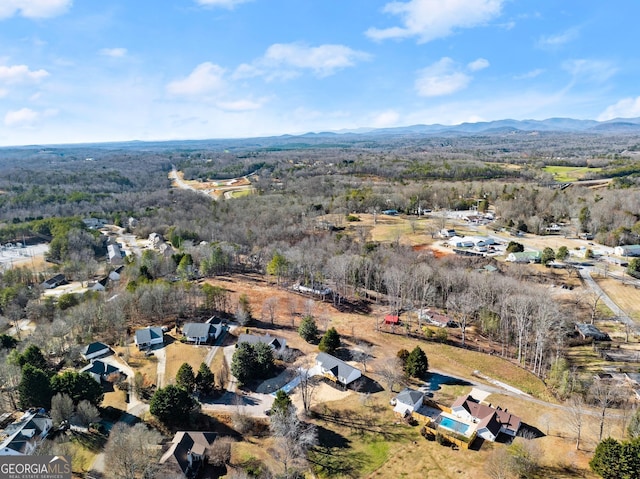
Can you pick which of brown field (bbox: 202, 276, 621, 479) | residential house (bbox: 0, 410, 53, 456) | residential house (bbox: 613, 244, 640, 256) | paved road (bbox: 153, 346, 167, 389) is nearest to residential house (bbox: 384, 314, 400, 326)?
brown field (bbox: 202, 276, 621, 479)

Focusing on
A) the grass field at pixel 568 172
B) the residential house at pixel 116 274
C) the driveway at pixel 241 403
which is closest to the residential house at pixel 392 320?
the driveway at pixel 241 403

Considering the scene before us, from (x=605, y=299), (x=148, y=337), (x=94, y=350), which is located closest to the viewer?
(x=94, y=350)

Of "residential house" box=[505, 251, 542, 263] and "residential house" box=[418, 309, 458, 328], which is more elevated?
"residential house" box=[505, 251, 542, 263]

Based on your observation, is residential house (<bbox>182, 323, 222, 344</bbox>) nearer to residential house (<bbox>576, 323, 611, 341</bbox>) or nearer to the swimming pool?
the swimming pool

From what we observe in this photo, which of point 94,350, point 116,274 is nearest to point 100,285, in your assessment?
point 116,274

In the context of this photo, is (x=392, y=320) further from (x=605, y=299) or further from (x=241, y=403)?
(x=605, y=299)

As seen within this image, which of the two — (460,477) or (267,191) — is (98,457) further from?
(267,191)
